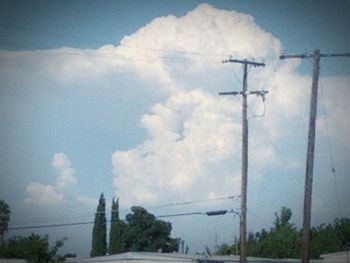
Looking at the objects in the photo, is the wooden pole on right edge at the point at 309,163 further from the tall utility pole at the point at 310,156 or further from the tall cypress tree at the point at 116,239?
the tall cypress tree at the point at 116,239

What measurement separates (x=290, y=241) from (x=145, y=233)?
78.2 ft

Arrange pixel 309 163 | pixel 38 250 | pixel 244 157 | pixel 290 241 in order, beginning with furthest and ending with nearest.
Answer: pixel 290 241 < pixel 38 250 < pixel 244 157 < pixel 309 163

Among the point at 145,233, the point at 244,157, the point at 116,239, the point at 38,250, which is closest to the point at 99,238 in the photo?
the point at 116,239

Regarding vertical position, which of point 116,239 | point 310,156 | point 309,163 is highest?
point 310,156

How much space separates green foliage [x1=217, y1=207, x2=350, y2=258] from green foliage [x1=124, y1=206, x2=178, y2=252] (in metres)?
11.5

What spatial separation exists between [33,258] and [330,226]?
62.6m

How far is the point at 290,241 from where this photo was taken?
6869 cm

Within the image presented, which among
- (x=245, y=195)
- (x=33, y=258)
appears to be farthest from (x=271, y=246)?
(x=245, y=195)

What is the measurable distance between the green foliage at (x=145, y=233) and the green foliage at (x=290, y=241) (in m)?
11.5

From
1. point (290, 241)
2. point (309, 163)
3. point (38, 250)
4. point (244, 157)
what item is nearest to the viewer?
point (309, 163)

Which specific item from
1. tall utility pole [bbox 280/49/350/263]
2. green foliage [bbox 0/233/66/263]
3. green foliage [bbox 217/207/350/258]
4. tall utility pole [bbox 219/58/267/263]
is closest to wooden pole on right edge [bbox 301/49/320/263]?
tall utility pole [bbox 280/49/350/263]

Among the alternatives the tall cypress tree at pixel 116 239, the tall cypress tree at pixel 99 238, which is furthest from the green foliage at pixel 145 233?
the tall cypress tree at pixel 99 238

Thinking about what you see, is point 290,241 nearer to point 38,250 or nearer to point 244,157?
point 38,250

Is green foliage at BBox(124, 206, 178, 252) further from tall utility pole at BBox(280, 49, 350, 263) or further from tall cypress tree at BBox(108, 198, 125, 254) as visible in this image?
tall utility pole at BBox(280, 49, 350, 263)
